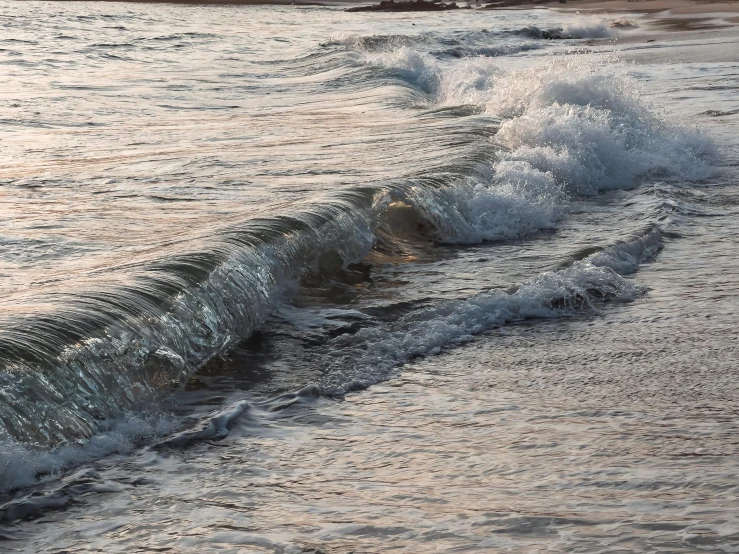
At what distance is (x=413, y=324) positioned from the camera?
246 inches

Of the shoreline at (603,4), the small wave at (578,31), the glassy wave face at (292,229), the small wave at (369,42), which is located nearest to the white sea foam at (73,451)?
the glassy wave face at (292,229)

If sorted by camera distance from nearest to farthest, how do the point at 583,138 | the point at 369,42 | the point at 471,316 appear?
the point at 471,316
the point at 583,138
the point at 369,42

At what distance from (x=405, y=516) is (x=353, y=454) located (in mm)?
695

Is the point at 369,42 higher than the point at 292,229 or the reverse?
higher

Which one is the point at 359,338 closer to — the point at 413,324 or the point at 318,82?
the point at 413,324

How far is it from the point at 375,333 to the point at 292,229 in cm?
192

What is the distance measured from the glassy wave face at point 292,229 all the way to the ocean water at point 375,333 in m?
0.03

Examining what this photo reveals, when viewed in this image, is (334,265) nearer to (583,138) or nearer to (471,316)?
(471,316)

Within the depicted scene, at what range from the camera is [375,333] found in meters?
6.09

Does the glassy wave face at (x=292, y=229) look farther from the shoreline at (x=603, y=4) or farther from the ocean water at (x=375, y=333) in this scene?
the shoreline at (x=603, y=4)

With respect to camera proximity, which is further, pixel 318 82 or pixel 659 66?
pixel 659 66

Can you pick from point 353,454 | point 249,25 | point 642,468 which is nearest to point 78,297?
point 353,454

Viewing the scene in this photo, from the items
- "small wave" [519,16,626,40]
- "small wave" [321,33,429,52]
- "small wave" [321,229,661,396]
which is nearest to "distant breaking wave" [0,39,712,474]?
"small wave" [321,229,661,396]

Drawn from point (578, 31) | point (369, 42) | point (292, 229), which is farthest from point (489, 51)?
point (292, 229)
